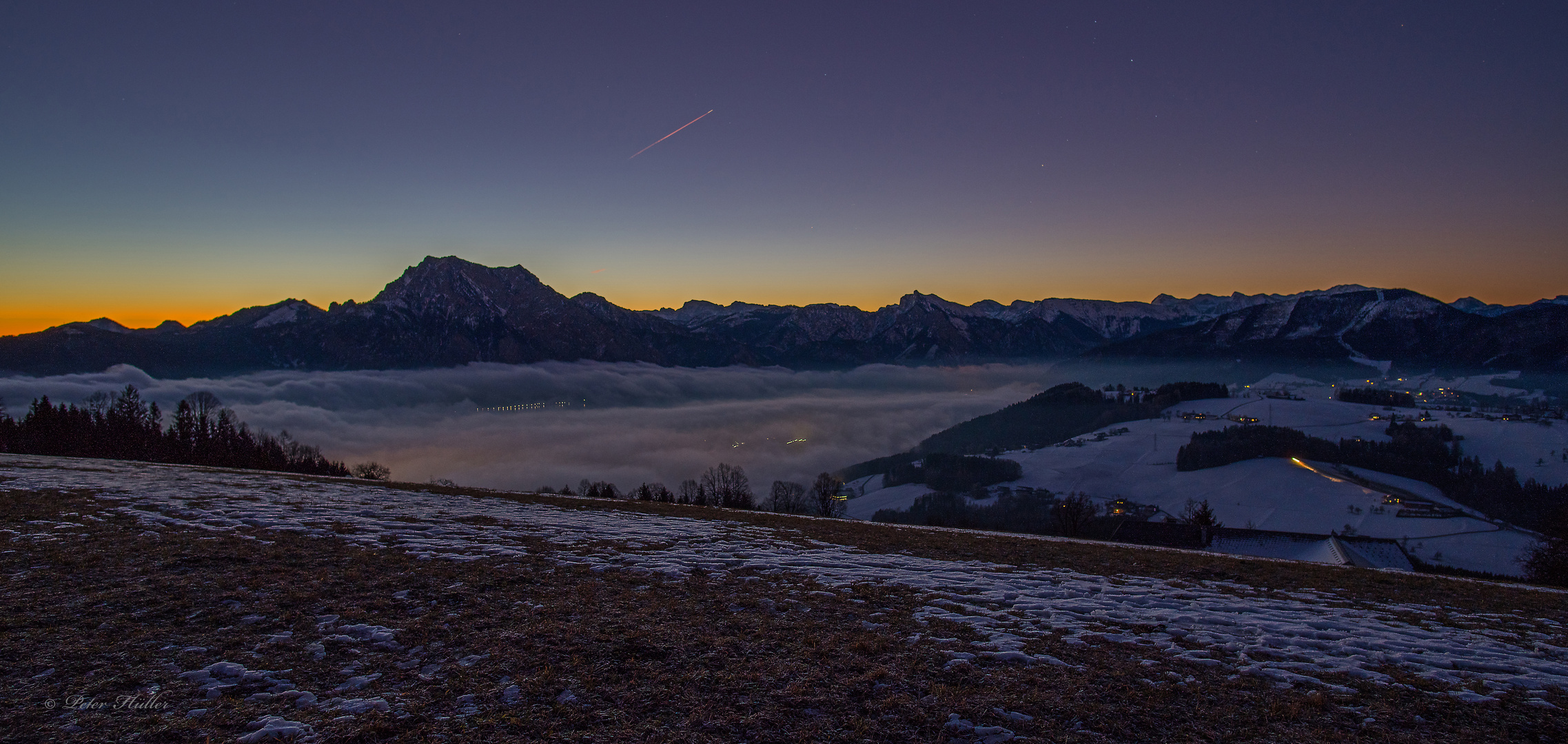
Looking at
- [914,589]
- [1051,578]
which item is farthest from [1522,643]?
[914,589]

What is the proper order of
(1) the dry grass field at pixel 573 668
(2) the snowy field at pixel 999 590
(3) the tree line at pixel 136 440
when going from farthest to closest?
(3) the tree line at pixel 136 440 → (2) the snowy field at pixel 999 590 → (1) the dry grass field at pixel 573 668

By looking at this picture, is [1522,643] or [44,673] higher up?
[44,673]

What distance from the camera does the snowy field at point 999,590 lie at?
1148cm

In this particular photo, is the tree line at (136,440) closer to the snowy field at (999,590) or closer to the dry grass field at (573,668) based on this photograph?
the snowy field at (999,590)

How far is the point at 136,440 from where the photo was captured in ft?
319

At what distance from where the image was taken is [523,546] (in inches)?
755

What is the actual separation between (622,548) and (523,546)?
9.91ft

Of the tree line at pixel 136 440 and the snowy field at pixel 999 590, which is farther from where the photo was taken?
the tree line at pixel 136 440

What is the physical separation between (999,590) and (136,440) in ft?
447

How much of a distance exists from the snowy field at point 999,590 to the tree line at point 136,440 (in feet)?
253

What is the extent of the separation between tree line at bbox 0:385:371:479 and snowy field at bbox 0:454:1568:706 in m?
77.0

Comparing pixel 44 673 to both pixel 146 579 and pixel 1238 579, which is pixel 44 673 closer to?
pixel 146 579

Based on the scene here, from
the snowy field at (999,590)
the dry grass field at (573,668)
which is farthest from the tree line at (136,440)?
the dry grass field at (573,668)

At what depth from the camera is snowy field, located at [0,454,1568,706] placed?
11.5m
